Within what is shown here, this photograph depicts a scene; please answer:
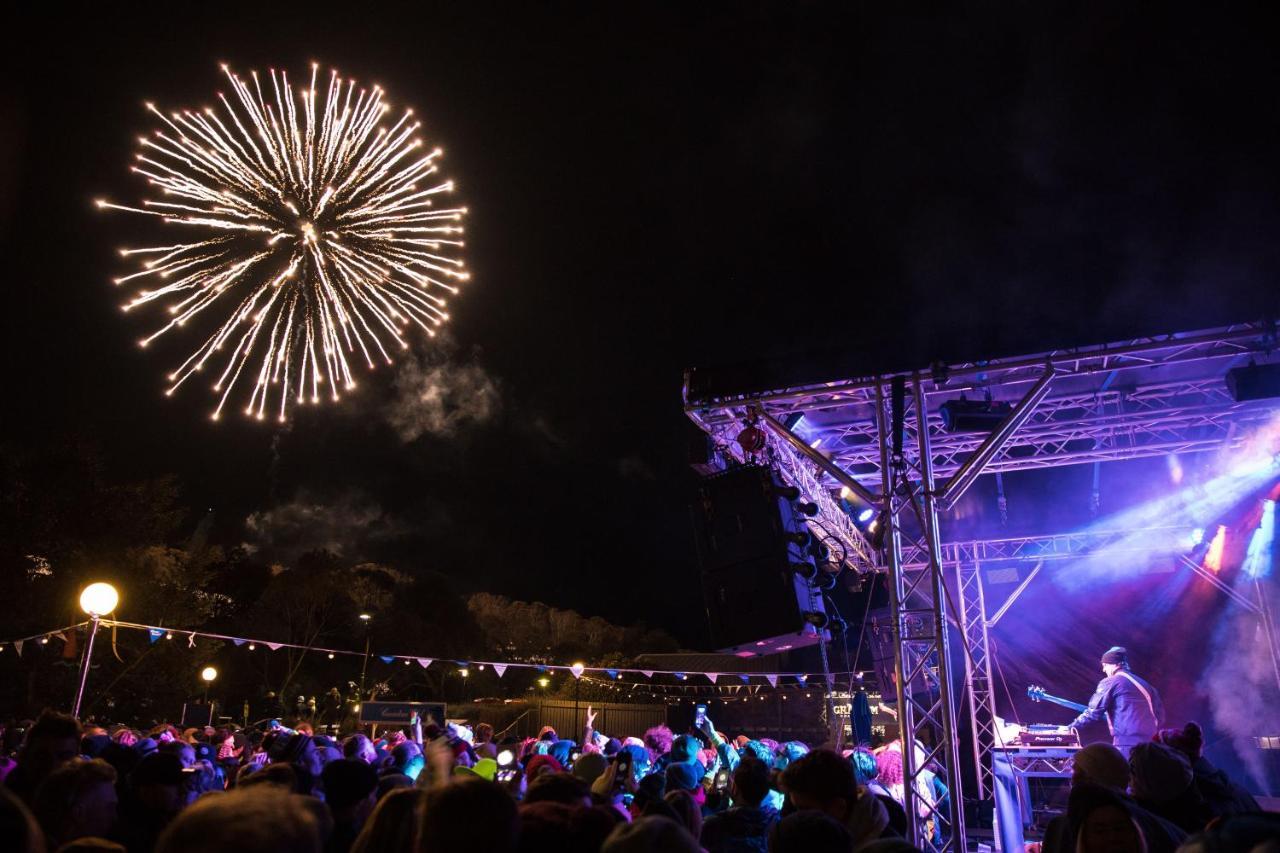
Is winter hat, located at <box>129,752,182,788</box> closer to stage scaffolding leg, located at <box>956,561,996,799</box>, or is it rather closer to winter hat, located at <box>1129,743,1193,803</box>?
winter hat, located at <box>1129,743,1193,803</box>

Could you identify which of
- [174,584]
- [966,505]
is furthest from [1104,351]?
[174,584]

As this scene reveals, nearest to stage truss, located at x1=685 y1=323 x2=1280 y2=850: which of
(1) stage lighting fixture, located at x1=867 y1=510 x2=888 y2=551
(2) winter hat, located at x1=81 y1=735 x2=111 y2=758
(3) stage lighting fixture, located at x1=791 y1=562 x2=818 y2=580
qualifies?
(1) stage lighting fixture, located at x1=867 y1=510 x2=888 y2=551

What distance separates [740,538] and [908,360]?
9.07ft

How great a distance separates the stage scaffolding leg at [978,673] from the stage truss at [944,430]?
526 millimetres

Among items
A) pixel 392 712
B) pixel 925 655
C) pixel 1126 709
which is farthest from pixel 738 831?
pixel 392 712

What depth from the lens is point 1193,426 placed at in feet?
35.2

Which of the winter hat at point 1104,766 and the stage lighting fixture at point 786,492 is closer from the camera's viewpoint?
the winter hat at point 1104,766

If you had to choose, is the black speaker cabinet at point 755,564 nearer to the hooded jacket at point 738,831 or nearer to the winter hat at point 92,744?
the hooded jacket at point 738,831

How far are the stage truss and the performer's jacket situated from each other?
1927 millimetres

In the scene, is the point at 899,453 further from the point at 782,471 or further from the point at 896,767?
the point at 896,767

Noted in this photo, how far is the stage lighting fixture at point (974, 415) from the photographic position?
9.46 metres

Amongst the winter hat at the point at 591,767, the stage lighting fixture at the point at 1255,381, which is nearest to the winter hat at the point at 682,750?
the winter hat at the point at 591,767

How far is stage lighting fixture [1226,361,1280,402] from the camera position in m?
8.21

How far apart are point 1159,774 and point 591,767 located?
13.0ft
